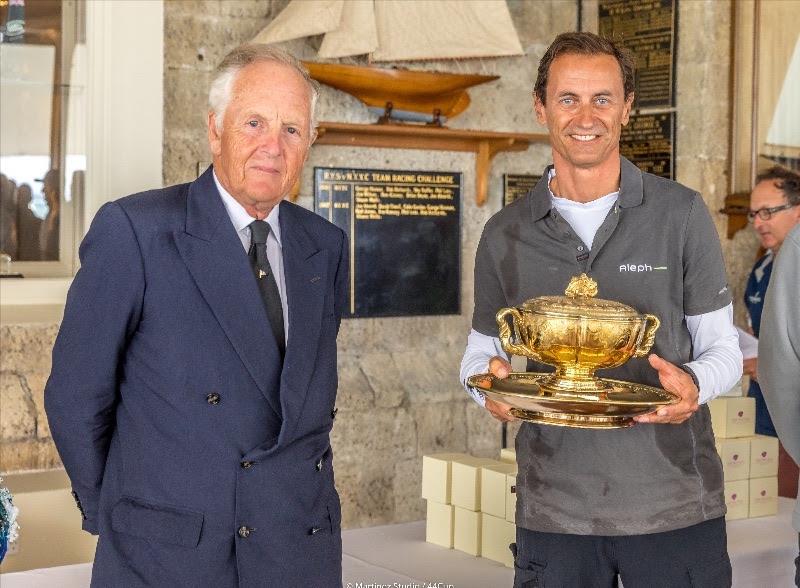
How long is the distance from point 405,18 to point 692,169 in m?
1.67

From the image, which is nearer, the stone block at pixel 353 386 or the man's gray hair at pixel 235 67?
the man's gray hair at pixel 235 67

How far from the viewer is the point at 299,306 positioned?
2.21 metres

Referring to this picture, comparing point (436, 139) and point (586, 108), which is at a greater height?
point (436, 139)

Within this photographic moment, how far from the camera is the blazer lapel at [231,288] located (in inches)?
82.7

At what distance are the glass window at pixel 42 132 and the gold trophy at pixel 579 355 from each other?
291 cm

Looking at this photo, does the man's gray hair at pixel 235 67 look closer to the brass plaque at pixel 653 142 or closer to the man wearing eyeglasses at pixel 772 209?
the man wearing eyeglasses at pixel 772 209

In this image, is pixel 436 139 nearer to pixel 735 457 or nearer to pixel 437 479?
pixel 735 457

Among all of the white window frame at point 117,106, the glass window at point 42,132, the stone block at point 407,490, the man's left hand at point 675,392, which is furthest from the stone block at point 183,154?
the man's left hand at point 675,392

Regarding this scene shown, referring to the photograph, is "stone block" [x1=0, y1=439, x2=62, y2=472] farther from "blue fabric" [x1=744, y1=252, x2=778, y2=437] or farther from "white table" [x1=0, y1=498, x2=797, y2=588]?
"blue fabric" [x1=744, y1=252, x2=778, y2=437]

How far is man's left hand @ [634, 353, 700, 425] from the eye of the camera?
2125 mm

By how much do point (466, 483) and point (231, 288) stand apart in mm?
1477

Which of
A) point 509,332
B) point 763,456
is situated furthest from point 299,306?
point 763,456

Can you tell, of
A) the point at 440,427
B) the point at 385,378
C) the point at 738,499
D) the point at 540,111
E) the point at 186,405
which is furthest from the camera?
the point at 440,427

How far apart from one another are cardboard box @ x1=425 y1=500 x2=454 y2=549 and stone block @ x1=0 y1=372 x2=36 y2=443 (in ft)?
6.62
